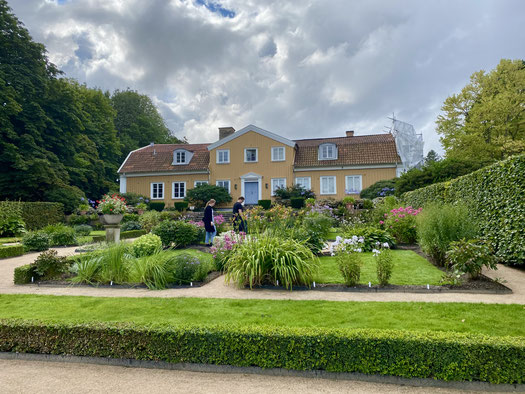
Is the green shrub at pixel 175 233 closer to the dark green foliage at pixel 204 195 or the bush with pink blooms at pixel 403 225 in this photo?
the bush with pink blooms at pixel 403 225

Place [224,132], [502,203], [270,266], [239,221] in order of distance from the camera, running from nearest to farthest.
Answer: [270,266] < [502,203] < [239,221] < [224,132]

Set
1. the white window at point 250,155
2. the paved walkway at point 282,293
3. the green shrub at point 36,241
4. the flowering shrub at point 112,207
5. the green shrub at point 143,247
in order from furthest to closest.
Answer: the white window at point 250,155 → the green shrub at point 36,241 → the flowering shrub at point 112,207 → the green shrub at point 143,247 → the paved walkway at point 282,293

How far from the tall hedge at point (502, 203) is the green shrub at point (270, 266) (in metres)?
4.14

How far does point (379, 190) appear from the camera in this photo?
21.5 m

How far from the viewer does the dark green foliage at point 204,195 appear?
23688 millimetres

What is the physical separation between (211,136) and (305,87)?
20.8 metres

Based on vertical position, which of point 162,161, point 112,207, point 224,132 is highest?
point 224,132

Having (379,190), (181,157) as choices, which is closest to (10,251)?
(181,157)

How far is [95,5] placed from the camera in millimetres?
9578

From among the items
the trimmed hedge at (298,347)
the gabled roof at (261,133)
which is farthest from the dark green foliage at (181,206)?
the trimmed hedge at (298,347)

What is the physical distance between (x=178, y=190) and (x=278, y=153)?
9.08m

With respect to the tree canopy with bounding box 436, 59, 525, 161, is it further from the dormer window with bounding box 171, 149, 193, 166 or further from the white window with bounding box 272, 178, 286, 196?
the dormer window with bounding box 171, 149, 193, 166

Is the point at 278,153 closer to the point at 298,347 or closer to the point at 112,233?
the point at 112,233

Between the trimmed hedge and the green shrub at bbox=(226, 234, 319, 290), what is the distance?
8.04 feet
